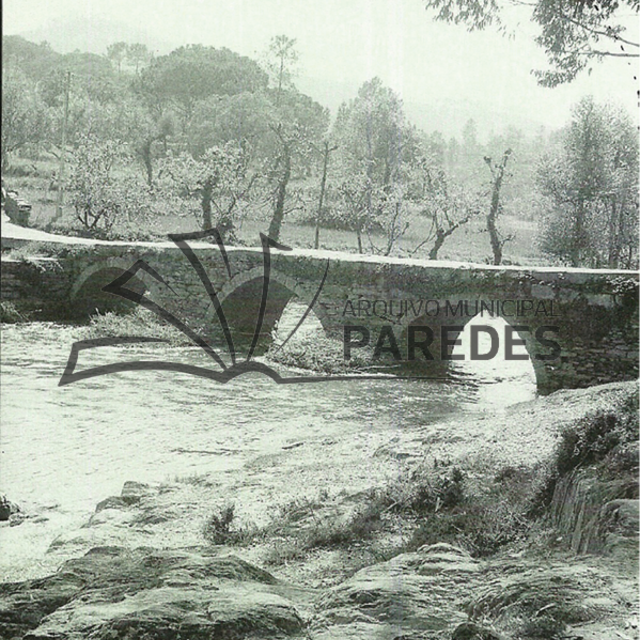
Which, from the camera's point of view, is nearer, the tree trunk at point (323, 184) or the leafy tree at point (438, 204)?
the tree trunk at point (323, 184)

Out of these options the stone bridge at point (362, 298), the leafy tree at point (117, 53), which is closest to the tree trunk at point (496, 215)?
→ the stone bridge at point (362, 298)

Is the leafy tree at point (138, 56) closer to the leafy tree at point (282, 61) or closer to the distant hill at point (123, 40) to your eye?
the distant hill at point (123, 40)

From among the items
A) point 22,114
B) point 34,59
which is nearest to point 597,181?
point 34,59

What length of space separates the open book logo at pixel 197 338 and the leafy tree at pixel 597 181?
5065 mm

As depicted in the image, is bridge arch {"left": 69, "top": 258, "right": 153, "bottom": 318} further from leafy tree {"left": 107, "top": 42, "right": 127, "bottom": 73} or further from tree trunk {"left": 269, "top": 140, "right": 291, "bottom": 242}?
leafy tree {"left": 107, "top": 42, "right": 127, "bottom": 73}

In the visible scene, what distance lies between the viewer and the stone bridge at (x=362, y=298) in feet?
25.7

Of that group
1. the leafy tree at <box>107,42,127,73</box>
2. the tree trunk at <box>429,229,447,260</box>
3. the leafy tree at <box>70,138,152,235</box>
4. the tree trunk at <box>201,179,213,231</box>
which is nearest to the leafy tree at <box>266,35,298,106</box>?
the leafy tree at <box>107,42,127,73</box>

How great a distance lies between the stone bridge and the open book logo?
7 centimetres

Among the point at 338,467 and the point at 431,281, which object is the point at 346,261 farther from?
the point at 338,467

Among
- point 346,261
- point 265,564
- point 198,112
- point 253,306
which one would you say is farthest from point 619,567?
point 253,306

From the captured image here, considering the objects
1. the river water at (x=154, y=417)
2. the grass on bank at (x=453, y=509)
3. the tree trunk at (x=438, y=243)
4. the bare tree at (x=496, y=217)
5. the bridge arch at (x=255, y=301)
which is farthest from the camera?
the tree trunk at (x=438, y=243)

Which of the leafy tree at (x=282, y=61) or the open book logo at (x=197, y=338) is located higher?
the leafy tree at (x=282, y=61)

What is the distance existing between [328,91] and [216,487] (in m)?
2.59

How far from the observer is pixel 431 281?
10.4m
